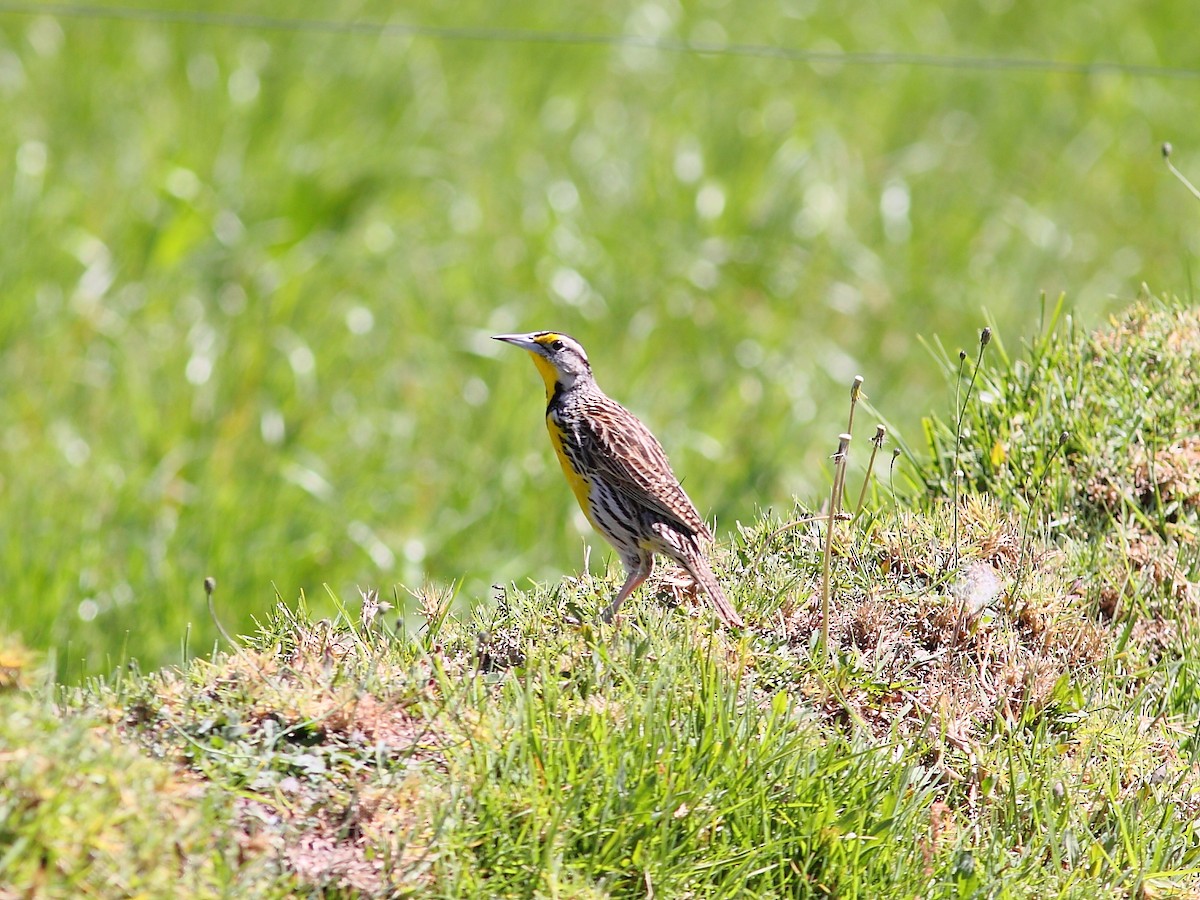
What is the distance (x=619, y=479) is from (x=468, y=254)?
226 inches

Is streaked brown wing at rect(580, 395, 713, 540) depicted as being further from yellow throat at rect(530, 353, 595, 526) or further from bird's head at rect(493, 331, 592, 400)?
bird's head at rect(493, 331, 592, 400)

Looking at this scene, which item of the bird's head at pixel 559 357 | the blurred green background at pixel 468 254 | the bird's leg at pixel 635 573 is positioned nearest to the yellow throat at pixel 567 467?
the bird's head at pixel 559 357

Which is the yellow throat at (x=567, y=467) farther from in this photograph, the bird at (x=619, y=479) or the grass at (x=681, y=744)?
the grass at (x=681, y=744)

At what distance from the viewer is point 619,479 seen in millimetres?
4883

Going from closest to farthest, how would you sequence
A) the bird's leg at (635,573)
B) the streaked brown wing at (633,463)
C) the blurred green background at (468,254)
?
the bird's leg at (635,573) → the streaked brown wing at (633,463) → the blurred green background at (468,254)

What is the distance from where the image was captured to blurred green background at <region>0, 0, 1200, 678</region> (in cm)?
843

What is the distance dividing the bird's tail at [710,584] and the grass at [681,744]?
2.2 inches

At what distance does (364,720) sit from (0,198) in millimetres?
7049

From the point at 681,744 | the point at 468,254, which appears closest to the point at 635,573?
the point at 681,744

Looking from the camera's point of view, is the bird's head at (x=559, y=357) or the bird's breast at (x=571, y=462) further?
the bird's head at (x=559, y=357)

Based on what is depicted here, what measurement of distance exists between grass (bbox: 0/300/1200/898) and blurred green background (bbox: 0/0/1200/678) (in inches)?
116

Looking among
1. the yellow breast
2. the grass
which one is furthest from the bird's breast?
the grass

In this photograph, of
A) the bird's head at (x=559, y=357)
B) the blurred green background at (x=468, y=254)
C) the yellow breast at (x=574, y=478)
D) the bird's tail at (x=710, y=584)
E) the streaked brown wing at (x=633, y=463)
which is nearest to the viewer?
the bird's tail at (x=710, y=584)

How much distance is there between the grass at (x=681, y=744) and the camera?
3451 mm
